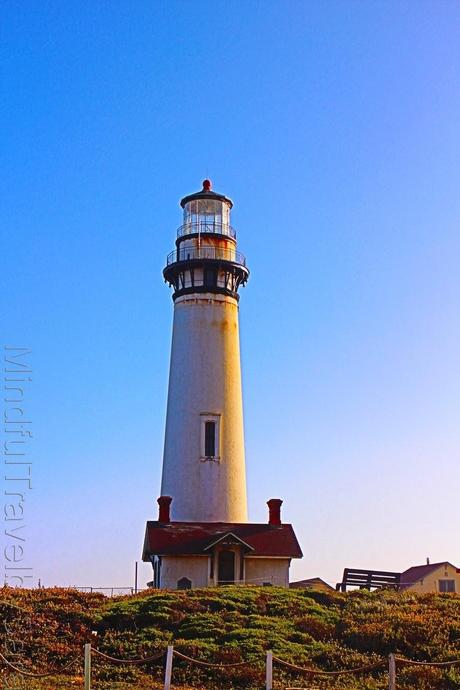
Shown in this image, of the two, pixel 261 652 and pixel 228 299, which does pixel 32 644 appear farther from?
pixel 228 299

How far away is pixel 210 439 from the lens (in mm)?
35156

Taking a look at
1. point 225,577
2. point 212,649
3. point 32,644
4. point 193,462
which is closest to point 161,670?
point 212,649

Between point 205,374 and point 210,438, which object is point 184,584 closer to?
point 210,438

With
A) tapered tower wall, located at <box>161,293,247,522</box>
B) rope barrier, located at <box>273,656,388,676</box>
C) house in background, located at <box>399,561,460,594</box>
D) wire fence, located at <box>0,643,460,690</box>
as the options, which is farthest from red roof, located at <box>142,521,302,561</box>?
rope barrier, located at <box>273,656,388,676</box>

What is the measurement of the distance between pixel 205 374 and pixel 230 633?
618 inches

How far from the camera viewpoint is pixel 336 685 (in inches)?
681

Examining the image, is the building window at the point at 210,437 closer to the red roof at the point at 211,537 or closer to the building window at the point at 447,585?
the red roof at the point at 211,537

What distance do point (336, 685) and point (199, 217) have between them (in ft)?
76.8

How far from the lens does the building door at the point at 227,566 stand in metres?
31.6

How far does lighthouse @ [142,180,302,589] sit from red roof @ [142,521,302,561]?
3 centimetres

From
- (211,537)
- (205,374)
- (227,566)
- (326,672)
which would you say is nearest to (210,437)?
(205,374)

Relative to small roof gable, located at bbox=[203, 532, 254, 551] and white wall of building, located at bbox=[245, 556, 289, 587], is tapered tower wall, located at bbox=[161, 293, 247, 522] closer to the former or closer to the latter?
white wall of building, located at bbox=[245, 556, 289, 587]

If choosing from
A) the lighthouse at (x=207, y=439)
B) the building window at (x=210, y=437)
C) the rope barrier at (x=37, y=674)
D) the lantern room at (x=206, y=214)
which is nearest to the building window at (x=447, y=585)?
the lighthouse at (x=207, y=439)

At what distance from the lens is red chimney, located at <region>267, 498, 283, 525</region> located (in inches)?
1313
